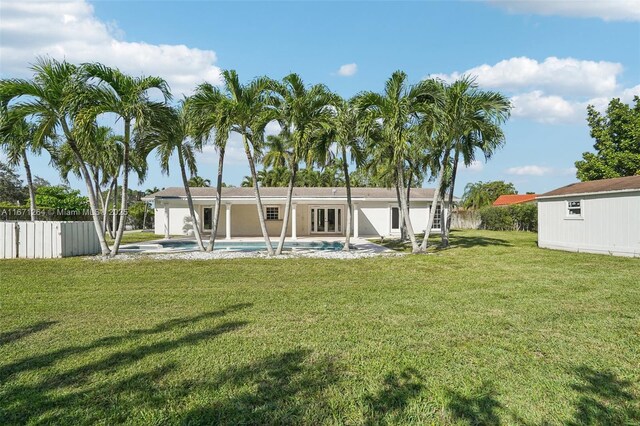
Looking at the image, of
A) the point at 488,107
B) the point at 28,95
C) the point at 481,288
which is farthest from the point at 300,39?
the point at 481,288

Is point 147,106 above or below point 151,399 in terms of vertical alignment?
above

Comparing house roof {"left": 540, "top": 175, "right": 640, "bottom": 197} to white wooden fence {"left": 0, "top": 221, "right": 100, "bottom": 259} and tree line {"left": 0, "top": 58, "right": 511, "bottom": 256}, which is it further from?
white wooden fence {"left": 0, "top": 221, "right": 100, "bottom": 259}

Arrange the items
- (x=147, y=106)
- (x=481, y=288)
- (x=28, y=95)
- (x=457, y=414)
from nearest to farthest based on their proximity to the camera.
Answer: (x=457, y=414)
(x=481, y=288)
(x=28, y=95)
(x=147, y=106)

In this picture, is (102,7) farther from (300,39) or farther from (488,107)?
(488,107)

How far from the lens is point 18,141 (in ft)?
48.7

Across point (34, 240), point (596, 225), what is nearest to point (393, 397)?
point (34, 240)

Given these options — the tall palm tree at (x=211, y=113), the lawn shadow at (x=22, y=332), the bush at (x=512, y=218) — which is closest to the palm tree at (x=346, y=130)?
the tall palm tree at (x=211, y=113)

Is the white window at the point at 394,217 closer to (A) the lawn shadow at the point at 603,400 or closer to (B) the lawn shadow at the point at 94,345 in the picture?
(B) the lawn shadow at the point at 94,345

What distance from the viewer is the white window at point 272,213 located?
88.0 ft

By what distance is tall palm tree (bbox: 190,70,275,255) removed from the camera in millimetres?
12578

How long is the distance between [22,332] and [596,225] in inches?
695

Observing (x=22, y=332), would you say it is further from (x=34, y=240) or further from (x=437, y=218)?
(x=437, y=218)

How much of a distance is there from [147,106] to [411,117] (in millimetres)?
9041

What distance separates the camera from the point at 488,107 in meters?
13.8
